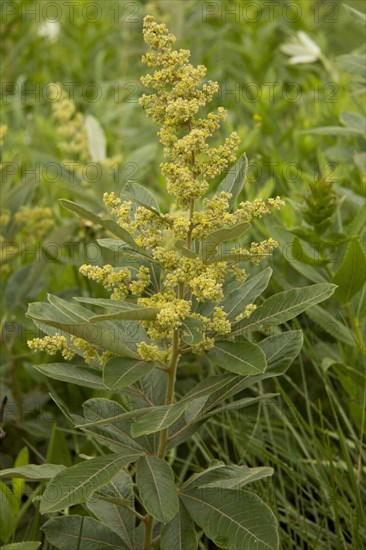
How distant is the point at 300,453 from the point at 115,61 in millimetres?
3108

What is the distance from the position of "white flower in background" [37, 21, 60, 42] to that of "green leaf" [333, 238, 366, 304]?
10.9ft

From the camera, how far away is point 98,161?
2.89 meters

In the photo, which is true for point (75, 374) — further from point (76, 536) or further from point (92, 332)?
point (76, 536)

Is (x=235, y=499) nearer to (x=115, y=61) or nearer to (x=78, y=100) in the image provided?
(x=78, y=100)

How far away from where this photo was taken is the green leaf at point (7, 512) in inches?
71.9

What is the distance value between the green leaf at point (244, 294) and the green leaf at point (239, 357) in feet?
0.31

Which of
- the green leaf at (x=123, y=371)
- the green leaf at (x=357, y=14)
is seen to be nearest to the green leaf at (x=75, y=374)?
the green leaf at (x=123, y=371)

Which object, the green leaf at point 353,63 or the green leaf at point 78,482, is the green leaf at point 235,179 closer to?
the green leaf at point 78,482

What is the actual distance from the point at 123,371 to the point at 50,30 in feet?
12.7

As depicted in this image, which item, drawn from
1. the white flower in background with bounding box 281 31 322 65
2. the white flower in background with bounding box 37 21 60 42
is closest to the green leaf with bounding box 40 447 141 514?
the white flower in background with bounding box 281 31 322 65

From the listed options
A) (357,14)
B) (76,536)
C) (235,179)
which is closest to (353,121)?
(357,14)

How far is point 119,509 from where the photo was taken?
175 centimetres

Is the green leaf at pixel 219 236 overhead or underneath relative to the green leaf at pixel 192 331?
Answer: overhead

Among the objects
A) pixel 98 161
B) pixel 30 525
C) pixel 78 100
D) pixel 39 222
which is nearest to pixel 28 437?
pixel 30 525
